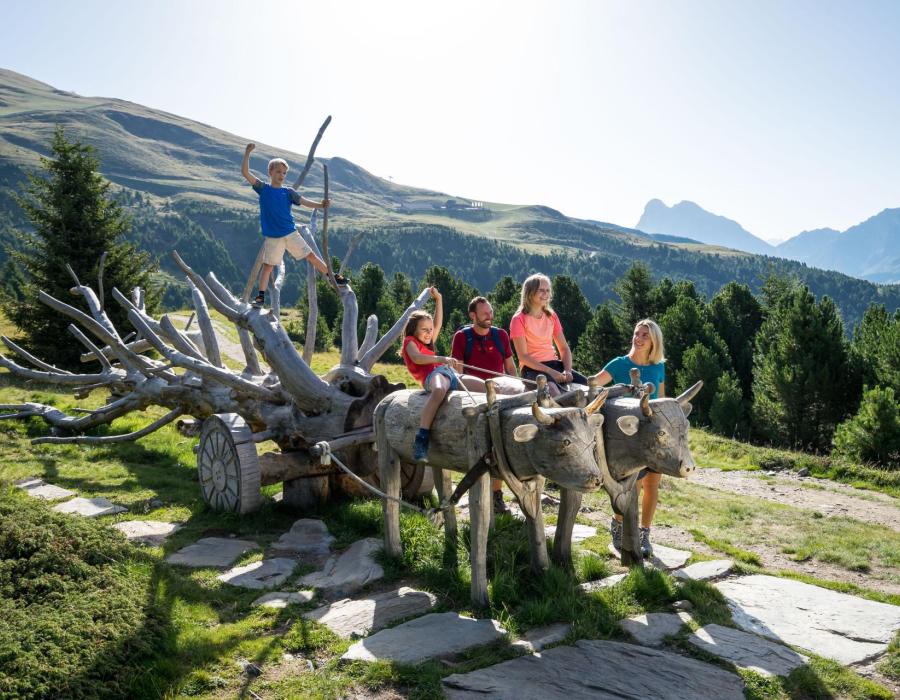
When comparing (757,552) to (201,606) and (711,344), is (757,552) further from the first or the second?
(711,344)

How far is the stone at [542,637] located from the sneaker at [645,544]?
2142 mm

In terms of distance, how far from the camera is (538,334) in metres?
7.60

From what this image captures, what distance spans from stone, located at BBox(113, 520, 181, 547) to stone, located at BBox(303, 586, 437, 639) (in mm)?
3133

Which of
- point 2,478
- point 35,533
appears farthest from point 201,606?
point 2,478

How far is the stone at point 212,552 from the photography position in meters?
7.30

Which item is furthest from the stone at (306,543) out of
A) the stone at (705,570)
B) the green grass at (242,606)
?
the stone at (705,570)

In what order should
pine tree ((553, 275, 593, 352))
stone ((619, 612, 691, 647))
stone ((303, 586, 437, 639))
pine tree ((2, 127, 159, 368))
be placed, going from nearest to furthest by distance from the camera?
stone ((619, 612, 691, 647)), stone ((303, 586, 437, 639)), pine tree ((2, 127, 159, 368)), pine tree ((553, 275, 593, 352))

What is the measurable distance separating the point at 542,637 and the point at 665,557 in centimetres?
261

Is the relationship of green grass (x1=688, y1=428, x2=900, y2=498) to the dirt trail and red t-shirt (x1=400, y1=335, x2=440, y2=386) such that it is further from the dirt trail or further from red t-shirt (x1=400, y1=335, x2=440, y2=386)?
red t-shirt (x1=400, y1=335, x2=440, y2=386)

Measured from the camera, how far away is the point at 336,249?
192m

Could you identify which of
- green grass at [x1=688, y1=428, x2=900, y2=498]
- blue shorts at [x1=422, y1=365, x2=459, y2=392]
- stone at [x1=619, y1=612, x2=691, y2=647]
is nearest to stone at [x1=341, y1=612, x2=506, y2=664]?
stone at [x1=619, y1=612, x2=691, y2=647]

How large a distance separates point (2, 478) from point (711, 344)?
31.9 metres

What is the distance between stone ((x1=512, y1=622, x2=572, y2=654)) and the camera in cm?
507

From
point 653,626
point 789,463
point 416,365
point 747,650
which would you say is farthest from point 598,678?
point 789,463
